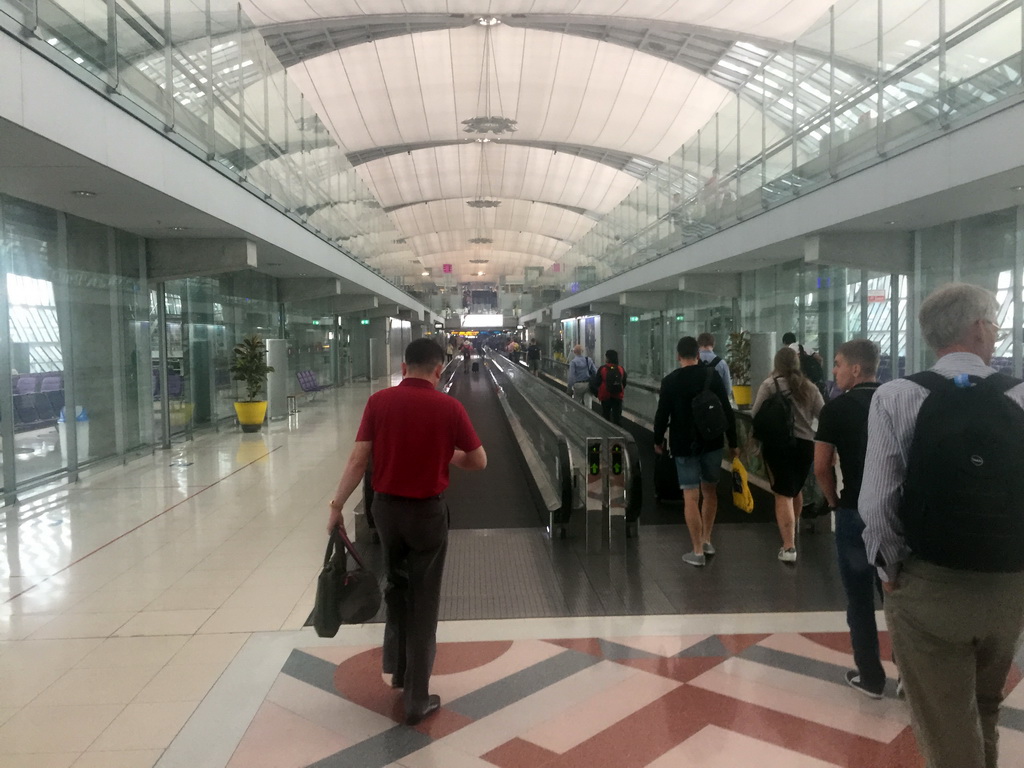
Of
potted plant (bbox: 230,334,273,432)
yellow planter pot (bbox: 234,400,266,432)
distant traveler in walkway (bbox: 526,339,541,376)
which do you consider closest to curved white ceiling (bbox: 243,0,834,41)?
potted plant (bbox: 230,334,273,432)

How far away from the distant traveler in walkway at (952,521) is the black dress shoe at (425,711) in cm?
210

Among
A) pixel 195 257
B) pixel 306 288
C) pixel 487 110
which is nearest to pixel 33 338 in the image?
pixel 195 257

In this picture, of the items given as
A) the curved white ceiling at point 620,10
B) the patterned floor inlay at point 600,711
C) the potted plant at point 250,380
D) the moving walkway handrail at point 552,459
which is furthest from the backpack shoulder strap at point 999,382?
the curved white ceiling at point 620,10

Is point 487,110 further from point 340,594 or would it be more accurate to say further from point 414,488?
point 340,594

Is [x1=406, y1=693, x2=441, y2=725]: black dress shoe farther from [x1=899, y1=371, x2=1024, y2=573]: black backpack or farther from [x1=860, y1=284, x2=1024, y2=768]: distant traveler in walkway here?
[x1=899, y1=371, x2=1024, y2=573]: black backpack

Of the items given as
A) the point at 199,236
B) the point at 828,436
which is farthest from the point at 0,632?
the point at 199,236

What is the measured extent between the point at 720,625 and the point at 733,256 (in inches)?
478

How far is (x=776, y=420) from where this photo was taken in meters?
5.79

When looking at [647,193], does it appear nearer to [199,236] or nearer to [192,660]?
[199,236]

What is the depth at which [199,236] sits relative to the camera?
1257 centimetres

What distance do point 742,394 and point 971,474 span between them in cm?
1588

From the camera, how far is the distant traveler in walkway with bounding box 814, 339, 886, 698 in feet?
12.1

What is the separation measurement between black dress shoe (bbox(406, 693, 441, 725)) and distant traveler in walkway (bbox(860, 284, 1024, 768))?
2.10 meters

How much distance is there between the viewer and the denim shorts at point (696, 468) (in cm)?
607
